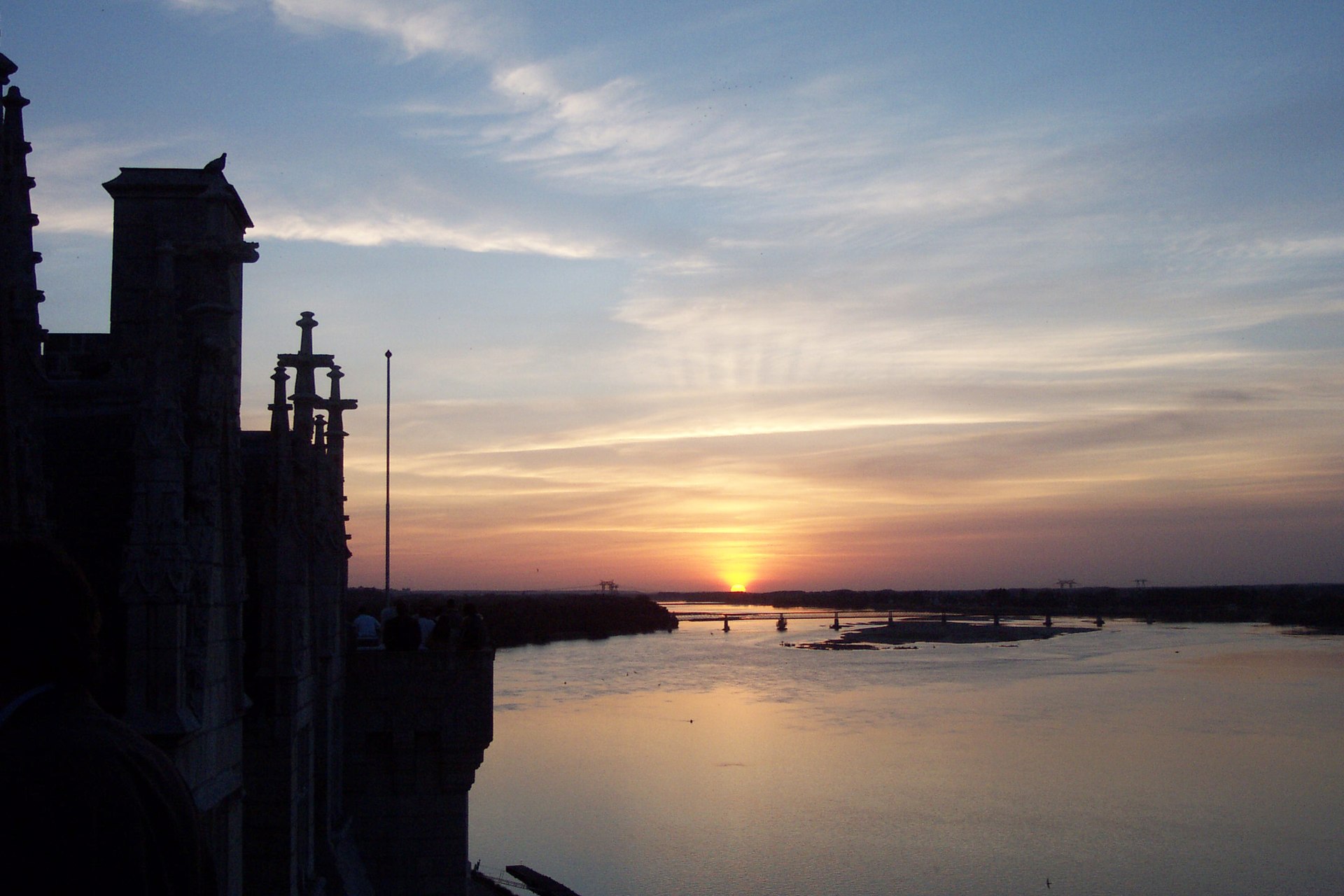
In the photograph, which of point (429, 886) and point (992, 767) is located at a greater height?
point (429, 886)

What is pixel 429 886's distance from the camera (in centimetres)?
1552

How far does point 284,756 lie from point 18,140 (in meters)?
5.85

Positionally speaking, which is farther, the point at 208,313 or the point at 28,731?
the point at 208,313

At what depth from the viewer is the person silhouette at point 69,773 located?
2193 mm

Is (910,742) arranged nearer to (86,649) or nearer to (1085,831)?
(1085,831)

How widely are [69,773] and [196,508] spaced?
5.39m

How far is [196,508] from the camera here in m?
7.30

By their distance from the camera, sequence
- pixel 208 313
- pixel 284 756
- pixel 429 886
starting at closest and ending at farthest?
pixel 208 313 < pixel 284 756 < pixel 429 886

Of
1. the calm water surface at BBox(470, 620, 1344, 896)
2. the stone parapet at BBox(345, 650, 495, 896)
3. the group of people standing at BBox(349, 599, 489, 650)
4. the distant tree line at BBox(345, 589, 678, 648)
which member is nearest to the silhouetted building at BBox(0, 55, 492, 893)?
the stone parapet at BBox(345, 650, 495, 896)

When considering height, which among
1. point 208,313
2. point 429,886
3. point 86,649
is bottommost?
point 429,886

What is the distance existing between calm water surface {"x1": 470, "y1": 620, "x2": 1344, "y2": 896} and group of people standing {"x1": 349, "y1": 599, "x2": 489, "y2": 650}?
443 inches

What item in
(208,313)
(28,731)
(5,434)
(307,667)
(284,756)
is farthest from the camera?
(307,667)

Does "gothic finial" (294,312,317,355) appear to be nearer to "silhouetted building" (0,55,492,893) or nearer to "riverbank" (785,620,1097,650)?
"silhouetted building" (0,55,492,893)

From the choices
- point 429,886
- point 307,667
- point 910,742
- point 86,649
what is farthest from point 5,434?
point 910,742
